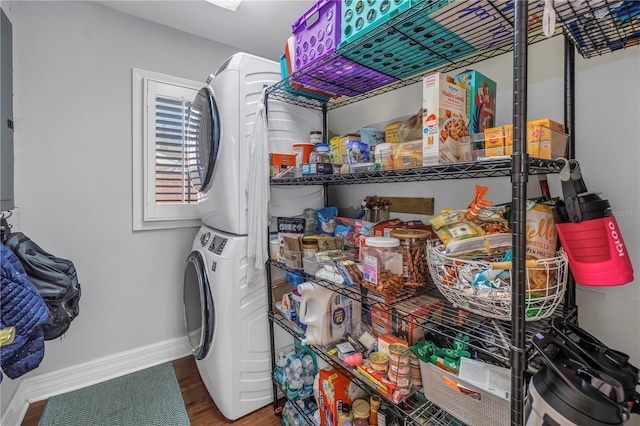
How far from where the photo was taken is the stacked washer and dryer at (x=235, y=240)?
62.4 inches

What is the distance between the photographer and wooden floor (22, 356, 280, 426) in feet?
5.42

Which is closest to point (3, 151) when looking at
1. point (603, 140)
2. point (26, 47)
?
point (26, 47)

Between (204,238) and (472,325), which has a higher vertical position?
(204,238)

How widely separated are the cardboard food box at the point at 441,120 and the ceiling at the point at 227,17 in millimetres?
1333

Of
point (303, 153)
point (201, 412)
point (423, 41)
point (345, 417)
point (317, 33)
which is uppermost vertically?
point (317, 33)

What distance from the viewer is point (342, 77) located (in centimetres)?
143

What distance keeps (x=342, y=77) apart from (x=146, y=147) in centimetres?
153

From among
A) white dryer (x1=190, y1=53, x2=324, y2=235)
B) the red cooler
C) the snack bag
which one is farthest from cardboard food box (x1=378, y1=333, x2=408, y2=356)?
white dryer (x1=190, y1=53, x2=324, y2=235)

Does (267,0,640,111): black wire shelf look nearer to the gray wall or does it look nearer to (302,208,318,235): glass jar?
(302,208,318,235): glass jar

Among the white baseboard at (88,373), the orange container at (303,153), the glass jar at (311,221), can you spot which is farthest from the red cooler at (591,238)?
the white baseboard at (88,373)

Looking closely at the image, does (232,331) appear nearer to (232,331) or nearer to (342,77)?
(232,331)

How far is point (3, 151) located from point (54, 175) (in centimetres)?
39

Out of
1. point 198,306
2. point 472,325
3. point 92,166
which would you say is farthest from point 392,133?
point 92,166

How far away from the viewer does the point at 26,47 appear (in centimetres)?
175
